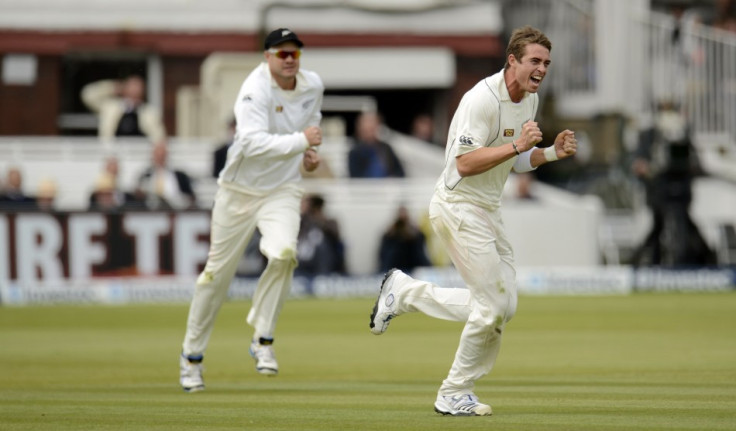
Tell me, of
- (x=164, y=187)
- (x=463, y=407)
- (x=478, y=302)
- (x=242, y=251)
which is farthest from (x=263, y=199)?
(x=164, y=187)

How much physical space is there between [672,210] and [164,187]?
6067 millimetres

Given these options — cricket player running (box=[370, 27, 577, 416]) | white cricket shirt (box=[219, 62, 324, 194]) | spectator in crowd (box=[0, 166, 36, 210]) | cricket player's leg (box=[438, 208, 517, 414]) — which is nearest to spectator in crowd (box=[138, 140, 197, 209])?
spectator in crowd (box=[0, 166, 36, 210])

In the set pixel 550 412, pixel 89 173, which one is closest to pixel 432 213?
pixel 550 412

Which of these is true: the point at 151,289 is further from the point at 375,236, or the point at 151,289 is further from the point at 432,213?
the point at 432,213

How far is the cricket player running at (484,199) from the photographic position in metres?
7.45

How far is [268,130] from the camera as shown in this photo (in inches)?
374

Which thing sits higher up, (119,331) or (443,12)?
(443,12)

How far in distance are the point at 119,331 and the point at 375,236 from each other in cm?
596

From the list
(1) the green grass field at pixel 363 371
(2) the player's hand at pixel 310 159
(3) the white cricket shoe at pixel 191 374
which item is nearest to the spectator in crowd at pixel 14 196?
(1) the green grass field at pixel 363 371

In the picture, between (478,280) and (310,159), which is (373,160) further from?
(478,280)

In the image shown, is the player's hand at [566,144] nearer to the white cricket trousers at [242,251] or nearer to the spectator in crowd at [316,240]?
the white cricket trousers at [242,251]

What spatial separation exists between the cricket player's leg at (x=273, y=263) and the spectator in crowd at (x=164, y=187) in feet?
27.8

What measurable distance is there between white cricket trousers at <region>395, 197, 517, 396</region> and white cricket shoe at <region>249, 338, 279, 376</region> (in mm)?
2242

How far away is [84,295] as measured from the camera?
17578 mm
